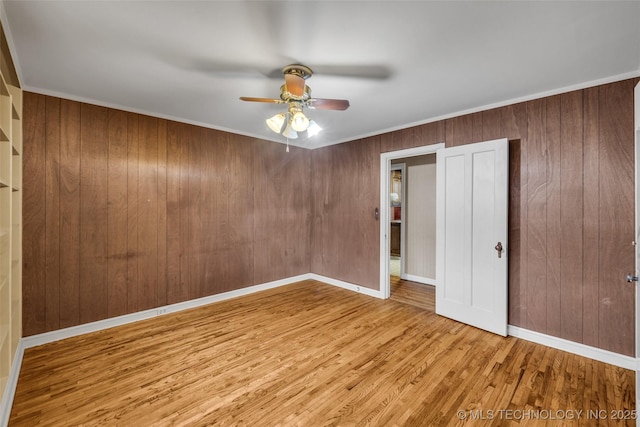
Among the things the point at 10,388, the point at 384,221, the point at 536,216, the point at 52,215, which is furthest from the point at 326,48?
the point at 10,388

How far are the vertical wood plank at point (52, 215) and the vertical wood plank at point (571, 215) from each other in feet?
16.5

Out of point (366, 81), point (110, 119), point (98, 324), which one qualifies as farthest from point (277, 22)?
point (98, 324)

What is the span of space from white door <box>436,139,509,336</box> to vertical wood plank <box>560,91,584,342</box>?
47cm

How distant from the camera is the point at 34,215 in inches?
106

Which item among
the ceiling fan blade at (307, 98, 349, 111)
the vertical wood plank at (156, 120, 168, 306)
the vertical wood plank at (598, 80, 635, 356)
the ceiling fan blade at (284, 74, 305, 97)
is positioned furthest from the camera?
the vertical wood plank at (156, 120, 168, 306)

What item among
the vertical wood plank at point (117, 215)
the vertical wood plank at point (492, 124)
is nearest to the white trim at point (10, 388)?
the vertical wood plank at point (117, 215)

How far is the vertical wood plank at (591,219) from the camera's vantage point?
248 cm

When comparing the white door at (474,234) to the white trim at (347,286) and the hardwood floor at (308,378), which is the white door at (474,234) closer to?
the hardwood floor at (308,378)

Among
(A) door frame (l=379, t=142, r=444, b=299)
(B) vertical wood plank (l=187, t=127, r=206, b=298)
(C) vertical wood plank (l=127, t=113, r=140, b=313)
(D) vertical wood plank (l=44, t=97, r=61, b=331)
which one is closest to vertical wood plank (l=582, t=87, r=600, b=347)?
(A) door frame (l=379, t=142, r=444, b=299)

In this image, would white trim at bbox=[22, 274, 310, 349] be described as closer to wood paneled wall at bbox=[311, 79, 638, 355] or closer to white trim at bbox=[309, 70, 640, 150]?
white trim at bbox=[309, 70, 640, 150]

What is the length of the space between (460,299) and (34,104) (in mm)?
4969

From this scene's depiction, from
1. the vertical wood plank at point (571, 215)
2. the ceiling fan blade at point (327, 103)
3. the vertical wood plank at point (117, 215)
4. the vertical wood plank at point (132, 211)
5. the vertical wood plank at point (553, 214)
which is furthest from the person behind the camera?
the vertical wood plank at point (132, 211)

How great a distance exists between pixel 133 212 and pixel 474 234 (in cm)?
399

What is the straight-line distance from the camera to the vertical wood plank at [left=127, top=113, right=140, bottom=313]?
10.6ft
